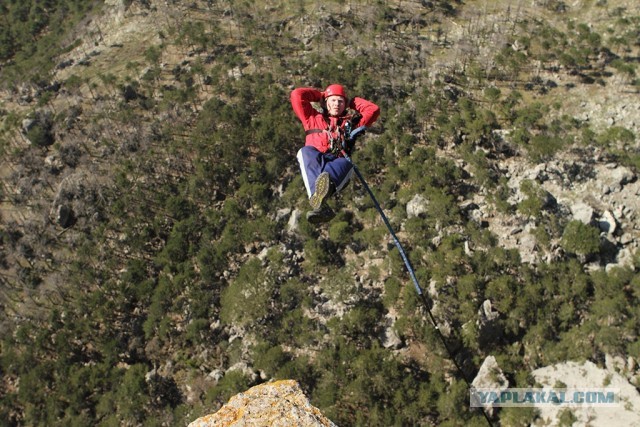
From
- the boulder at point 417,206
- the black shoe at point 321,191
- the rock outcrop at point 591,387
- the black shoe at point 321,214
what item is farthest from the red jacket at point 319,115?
the rock outcrop at point 591,387

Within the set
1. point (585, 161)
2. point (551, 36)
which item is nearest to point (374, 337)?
point (585, 161)

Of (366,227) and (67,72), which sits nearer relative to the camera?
(366,227)

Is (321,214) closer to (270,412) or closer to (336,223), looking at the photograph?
(270,412)

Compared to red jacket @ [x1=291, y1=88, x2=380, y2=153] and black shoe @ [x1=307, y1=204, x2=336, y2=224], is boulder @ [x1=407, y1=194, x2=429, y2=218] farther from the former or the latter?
black shoe @ [x1=307, y1=204, x2=336, y2=224]

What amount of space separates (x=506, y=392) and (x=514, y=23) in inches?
1248

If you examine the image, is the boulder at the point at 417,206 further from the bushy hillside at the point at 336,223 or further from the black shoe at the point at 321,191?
the black shoe at the point at 321,191

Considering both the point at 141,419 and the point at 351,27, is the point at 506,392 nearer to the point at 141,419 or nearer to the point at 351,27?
the point at 141,419

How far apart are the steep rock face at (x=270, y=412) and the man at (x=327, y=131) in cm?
403

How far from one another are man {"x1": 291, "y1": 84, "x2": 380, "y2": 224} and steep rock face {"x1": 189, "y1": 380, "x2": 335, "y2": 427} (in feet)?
13.2

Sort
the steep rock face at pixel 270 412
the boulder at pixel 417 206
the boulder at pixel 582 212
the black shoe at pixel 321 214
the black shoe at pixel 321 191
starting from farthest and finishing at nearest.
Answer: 1. the boulder at pixel 417 206
2. the boulder at pixel 582 212
3. the black shoe at pixel 321 214
4. the black shoe at pixel 321 191
5. the steep rock face at pixel 270 412

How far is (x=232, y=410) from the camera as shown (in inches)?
200

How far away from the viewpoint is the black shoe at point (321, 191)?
332 inches

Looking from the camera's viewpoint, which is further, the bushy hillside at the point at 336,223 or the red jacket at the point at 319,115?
the bushy hillside at the point at 336,223

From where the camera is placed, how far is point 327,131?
9531 millimetres
